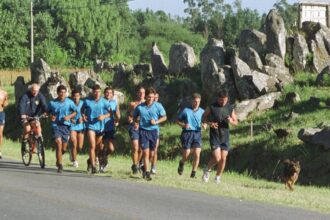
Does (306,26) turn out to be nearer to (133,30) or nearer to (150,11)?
(133,30)

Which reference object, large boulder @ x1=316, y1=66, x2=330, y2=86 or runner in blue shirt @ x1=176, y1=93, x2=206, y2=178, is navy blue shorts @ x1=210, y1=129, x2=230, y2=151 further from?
large boulder @ x1=316, y1=66, x2=330, y2=86

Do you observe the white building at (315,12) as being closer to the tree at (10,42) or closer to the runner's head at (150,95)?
the runner's head at (150,95)

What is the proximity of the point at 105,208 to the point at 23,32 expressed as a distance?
68471 mm

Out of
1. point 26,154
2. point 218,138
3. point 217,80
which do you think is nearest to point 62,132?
point 26,154

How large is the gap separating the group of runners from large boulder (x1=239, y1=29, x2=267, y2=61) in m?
20.2

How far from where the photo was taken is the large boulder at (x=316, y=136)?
1038 inches

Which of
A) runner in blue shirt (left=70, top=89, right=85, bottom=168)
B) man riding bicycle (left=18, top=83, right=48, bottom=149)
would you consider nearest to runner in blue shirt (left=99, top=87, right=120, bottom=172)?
runner in blue shirt (left=70, top=89, right=85, bottom=168)

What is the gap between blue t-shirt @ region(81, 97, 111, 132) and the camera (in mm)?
18141

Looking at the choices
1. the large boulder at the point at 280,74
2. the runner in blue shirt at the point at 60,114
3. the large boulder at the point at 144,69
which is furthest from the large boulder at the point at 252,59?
the runner in blue shirt at the point at 60,114

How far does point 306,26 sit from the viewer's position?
4047 cm

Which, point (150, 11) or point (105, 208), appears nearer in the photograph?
point (105, 208)

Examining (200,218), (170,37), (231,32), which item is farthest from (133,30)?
(200,218)

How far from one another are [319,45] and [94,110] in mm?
22121

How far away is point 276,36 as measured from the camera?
3784 centimetres
